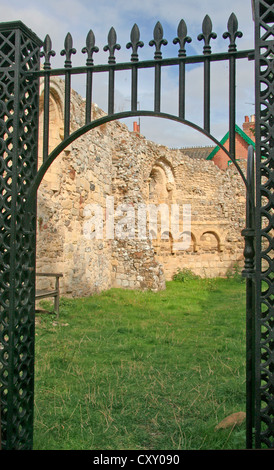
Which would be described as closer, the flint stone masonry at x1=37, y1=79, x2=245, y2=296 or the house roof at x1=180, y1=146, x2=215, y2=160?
the flint stone masonry at x1=37, y1=79, x2=245, y2=296

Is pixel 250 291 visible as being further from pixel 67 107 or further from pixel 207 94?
pixel 67 107

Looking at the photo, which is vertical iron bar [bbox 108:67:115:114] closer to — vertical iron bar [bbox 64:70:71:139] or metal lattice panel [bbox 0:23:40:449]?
vertical iron bar [bbox 64:70:71:139]

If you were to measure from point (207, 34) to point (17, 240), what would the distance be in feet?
5.68

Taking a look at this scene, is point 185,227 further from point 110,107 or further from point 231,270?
point 110,107

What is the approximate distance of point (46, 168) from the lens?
2.70m

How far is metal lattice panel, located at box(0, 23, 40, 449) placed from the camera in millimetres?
2629

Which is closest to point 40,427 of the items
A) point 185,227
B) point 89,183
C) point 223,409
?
point 223,409

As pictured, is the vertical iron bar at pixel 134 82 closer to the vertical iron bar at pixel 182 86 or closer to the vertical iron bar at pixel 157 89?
the vertical iron bar at pixel 157 89

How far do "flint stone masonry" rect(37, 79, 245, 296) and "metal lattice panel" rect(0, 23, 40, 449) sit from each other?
5.59 m

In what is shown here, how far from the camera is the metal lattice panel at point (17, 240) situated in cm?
263

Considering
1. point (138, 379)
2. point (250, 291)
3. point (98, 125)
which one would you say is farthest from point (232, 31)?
point (138, 379)

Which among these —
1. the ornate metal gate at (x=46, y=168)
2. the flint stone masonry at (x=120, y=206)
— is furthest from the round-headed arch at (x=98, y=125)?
the flint stone masonry at (x=120, y=206)

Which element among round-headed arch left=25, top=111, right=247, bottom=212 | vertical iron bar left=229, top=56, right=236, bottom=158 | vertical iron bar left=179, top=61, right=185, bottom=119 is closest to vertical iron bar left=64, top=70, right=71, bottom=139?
round-headed arch left=25, top=111, right=247, bottom=212

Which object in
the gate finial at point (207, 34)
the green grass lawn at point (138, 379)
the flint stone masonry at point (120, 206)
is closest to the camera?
the gate finial at point (207, 34)
